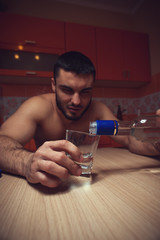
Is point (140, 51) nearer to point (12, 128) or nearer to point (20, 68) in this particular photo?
point (20, 68)

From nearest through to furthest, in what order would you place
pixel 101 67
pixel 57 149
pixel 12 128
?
1. pixel 57 149
2. pixel 12 128
3. pixel 101 67

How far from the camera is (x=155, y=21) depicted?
2.08m

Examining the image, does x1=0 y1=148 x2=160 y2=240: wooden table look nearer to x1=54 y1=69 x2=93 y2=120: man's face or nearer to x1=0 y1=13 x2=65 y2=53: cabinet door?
x1=54 y1=69 x2=93 y2=120: man's face

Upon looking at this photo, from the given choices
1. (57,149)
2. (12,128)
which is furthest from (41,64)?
(57,149)

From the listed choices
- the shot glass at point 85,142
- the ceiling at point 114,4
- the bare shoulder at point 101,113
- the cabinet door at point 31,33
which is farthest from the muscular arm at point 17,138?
the ceiling at point 114,4

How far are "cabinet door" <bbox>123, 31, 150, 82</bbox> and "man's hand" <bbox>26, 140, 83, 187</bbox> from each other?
2.05m

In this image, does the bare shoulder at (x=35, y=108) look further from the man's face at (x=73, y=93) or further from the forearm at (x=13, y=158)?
the forearm at (x=13, y=158)

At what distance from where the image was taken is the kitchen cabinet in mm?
2039

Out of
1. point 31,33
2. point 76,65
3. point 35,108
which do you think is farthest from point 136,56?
point 35,108

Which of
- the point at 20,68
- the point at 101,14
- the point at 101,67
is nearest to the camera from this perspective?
the point at 20,68

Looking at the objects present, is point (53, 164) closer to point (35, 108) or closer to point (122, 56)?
point (35, 108)

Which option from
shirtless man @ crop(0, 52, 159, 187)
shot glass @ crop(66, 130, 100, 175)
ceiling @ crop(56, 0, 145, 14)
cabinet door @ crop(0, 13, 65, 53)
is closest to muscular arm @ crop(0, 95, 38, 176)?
shirtless man @ crop(0, 52, 159, 187)

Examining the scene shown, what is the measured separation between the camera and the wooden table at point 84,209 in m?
0.20

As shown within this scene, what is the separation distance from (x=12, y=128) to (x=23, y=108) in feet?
0.58
